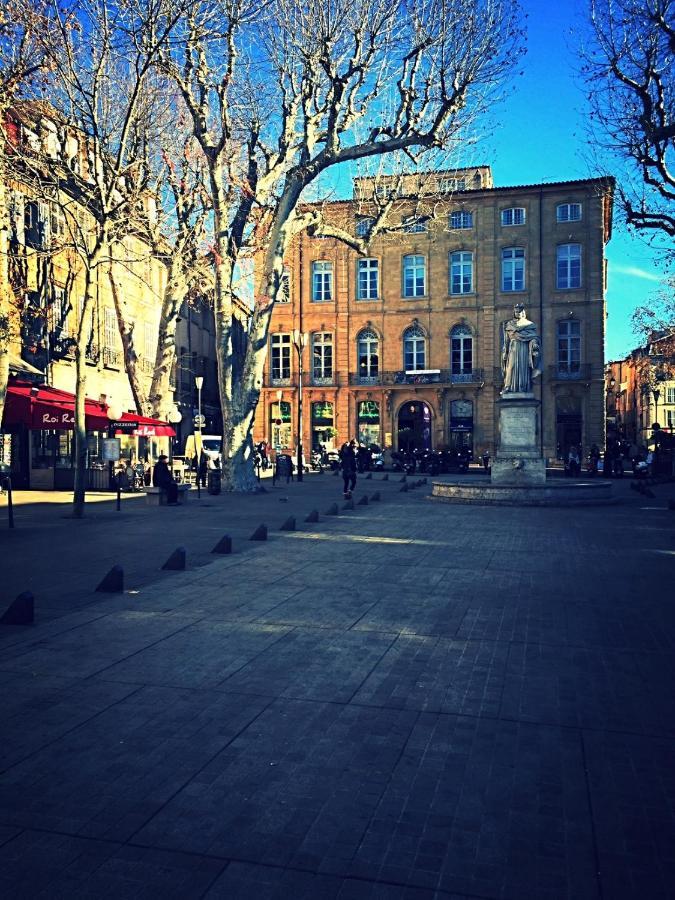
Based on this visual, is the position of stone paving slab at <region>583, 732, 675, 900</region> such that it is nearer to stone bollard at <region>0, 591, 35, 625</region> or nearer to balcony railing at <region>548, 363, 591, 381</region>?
stone bollard at <region>0, 591, 35, 625</region>

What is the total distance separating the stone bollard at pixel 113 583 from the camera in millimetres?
8234

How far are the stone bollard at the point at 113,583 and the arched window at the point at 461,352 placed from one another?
42.0m

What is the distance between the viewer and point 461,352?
1932 inches

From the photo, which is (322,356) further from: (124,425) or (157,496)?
(157,496)

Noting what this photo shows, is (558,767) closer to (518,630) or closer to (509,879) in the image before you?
(509,879)

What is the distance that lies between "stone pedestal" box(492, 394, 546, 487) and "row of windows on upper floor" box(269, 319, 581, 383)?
26223 mm

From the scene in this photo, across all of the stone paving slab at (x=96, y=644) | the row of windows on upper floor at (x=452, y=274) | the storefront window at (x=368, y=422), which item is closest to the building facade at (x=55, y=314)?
the stone paving slab at (x=96, y=644)

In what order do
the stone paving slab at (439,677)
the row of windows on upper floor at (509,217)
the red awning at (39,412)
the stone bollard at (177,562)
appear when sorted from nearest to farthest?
1. the stone paving slab at (439,677)
2. the stone bollard at (177,562)
3. the red awning at (39,412)
4. the row of windows on upper floor at (509,217)

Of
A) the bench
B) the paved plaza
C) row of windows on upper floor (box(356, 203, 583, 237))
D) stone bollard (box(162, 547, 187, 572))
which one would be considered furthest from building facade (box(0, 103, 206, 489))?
row of windows on upper floor (box(356, 203, 583, 237))

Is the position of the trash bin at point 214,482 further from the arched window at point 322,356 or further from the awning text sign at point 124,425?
the arched window at point 322,356

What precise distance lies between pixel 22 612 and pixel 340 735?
3.70m

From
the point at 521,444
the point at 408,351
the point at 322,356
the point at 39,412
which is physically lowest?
the point at 521,444

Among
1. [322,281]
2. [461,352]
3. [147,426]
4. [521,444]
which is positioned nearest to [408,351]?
[461,352]

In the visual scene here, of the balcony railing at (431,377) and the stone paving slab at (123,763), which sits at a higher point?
the balcony railing at (431,377)
